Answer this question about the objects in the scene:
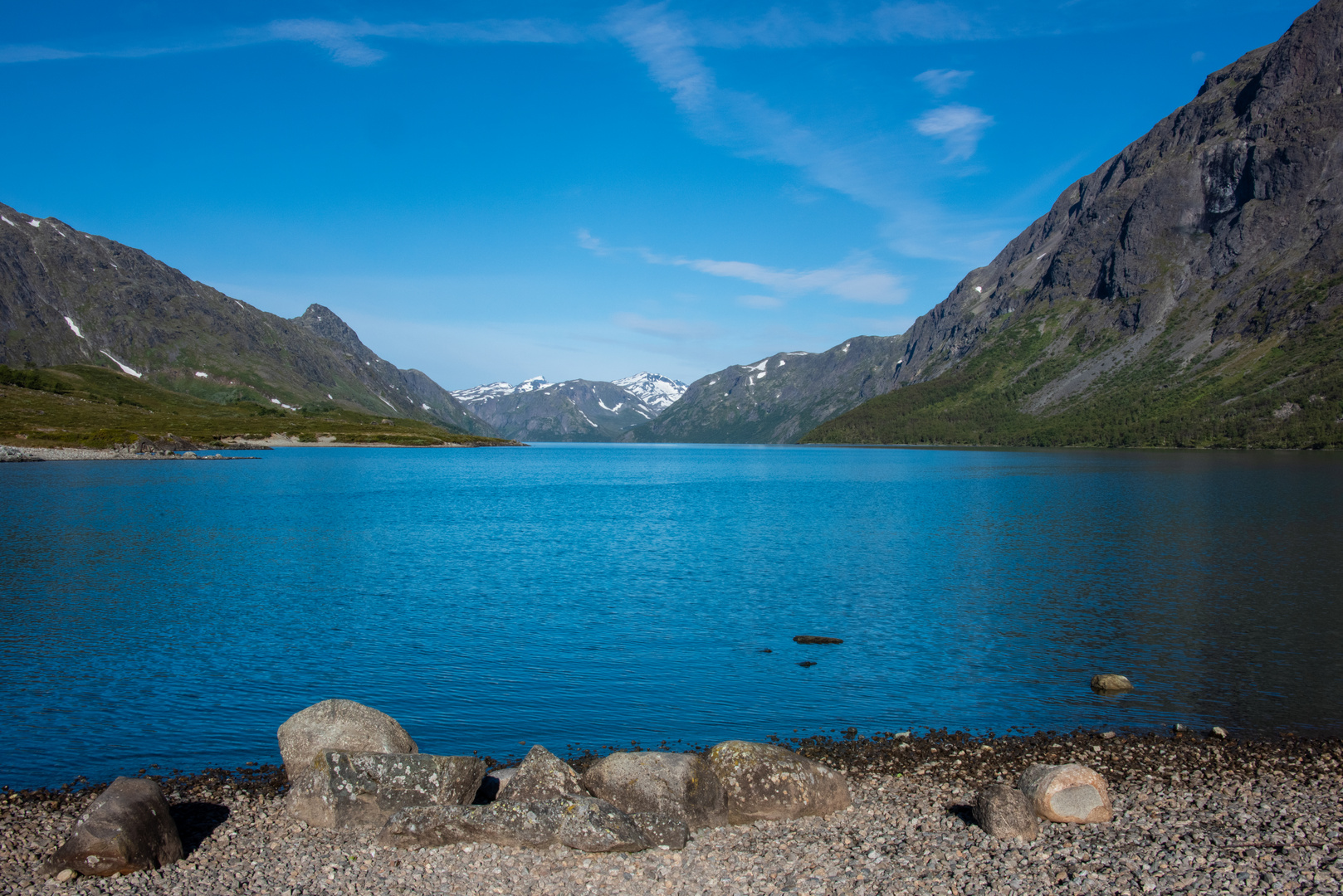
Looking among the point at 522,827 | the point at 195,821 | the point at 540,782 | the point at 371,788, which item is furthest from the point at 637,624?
the point at 195,821

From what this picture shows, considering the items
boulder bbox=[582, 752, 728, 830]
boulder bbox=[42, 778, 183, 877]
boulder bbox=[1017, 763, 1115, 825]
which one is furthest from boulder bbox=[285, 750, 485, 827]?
boulder bbox=[1017, 763, 1115, 825]

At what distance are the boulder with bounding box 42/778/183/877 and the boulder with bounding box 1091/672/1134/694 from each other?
23.6 metres

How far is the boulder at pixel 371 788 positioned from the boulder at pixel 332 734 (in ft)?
2.06

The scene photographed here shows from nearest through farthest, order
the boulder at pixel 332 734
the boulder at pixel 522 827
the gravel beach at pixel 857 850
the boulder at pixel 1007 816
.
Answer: the gravel beach at pixel 857 850, the boulder at pixel 522 827, the boulder at pixel 1007 816, the boulder at pixel 332 734

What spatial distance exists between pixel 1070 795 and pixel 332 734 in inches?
574

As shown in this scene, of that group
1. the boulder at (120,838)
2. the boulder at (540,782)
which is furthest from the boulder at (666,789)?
the boulder at (120,838)

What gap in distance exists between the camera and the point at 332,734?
1647 cm

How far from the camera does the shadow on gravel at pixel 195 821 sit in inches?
570

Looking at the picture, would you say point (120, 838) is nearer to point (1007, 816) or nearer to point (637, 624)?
point (1007, 816)

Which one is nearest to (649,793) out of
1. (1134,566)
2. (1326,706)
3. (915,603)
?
(1326,706)

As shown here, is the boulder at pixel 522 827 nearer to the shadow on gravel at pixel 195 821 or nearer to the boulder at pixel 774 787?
the boulder at pixel 774 787

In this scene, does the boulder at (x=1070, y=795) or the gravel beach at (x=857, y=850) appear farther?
the boulder at (x=1070, y=795)

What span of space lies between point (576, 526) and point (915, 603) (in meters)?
34.4

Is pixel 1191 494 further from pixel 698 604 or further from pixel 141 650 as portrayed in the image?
pixel 141 650
